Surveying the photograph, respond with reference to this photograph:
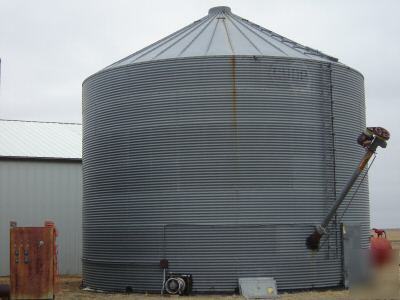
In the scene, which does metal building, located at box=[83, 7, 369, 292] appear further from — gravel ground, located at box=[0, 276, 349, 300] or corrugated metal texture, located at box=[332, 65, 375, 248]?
gravel ground, located at box=[0, 276, 349, 300]

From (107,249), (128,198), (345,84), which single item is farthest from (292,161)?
(107,249)

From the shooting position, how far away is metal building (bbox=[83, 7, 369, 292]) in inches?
790

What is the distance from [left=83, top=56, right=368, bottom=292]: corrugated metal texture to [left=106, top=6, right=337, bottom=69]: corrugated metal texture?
779 millimetres

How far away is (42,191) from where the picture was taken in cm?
3183

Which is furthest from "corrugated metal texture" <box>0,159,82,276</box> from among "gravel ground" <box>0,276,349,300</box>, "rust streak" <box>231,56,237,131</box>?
"rust streak" <box>231,56,237,131</box>

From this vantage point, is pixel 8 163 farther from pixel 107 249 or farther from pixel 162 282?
pixel 162 282

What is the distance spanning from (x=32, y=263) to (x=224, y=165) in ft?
20.7

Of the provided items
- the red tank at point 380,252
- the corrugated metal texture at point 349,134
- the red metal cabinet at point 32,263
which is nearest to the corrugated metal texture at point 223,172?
the corrugated metal texture at point 349,134

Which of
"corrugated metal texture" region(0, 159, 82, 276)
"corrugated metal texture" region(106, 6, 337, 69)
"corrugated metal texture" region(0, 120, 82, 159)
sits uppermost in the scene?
"corrugated metal texture" region(106, 6, 337, 69)

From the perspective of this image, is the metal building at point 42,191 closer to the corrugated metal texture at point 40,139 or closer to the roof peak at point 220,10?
the corrugated metal texture at point 40,139

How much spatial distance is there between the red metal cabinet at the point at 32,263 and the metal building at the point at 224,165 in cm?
353

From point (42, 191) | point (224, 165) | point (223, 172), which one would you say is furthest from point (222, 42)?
point (42, 191)

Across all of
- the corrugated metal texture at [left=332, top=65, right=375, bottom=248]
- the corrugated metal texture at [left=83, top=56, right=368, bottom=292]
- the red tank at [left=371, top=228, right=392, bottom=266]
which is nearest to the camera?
the corrugated metal texture at [left=83, top=56, right=368, bottom=292]

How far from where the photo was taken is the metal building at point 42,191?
31220 millimetres
